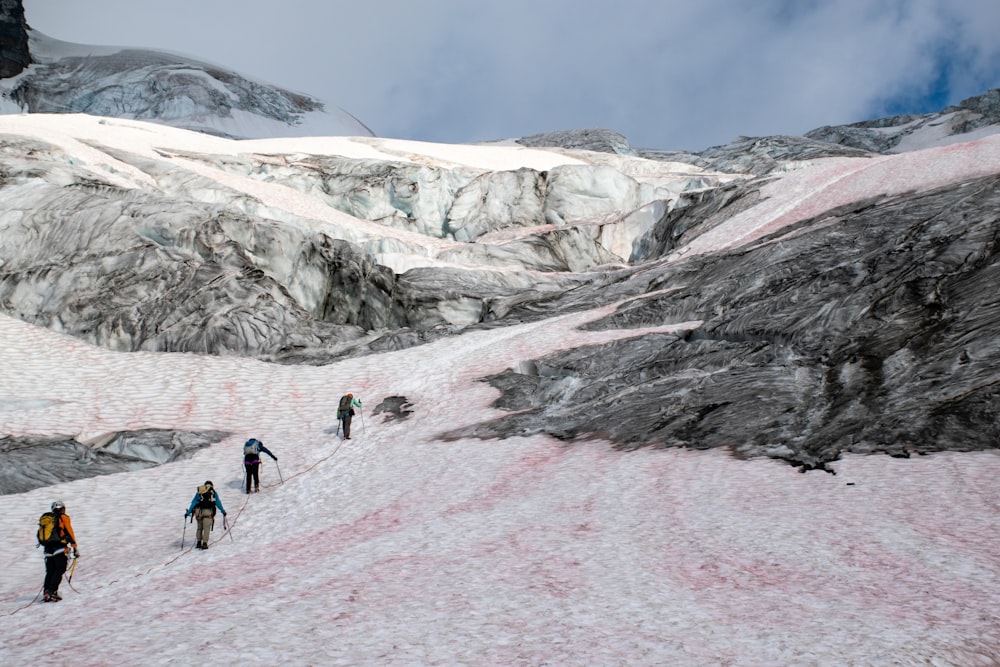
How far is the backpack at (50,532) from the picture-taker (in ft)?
42.6

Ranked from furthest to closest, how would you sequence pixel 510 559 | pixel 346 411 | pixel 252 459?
1. pixel 346 411
2. pixel 252 459
3. pixel 510 559

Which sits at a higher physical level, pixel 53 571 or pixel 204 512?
pixel 204 512

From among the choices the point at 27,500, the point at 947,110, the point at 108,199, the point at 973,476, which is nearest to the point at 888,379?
the point at 973,476

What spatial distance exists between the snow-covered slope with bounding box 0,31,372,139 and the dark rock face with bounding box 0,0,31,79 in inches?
87.1

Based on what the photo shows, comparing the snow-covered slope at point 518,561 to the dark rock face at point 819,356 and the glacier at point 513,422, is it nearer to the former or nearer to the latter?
the glacier at point 513,422

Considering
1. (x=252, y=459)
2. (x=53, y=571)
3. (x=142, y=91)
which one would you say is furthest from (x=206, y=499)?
(x=142, y=91)

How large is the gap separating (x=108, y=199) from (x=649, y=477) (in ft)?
112

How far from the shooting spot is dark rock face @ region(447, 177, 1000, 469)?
52.5ft

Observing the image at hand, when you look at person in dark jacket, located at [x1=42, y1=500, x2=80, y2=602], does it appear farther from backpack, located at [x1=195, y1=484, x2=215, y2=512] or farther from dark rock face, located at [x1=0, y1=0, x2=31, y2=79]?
dark rock face, located at [x1=0, y1=0, x2=31, y2=79]

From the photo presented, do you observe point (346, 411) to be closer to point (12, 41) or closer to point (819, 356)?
point (819, 356)

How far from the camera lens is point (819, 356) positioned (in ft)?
66.5

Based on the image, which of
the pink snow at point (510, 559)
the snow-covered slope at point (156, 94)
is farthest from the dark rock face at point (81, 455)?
the snow-covered slope at point (156, 94)

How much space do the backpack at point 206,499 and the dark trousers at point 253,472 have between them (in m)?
4.42

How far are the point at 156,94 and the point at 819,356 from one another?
15982cm
